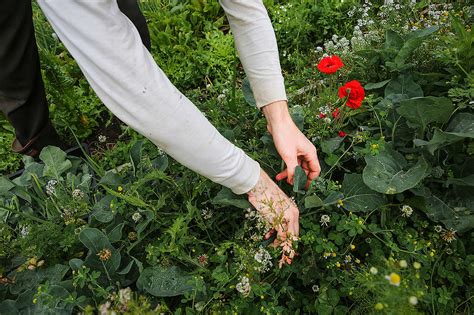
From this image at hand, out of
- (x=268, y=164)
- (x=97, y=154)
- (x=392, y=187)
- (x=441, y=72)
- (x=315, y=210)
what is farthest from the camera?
(x=97, y=154)

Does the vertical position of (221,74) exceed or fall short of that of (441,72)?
it falls short

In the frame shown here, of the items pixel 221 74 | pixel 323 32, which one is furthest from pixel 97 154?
pixel 323 32

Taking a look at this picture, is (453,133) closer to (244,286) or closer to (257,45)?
(257,45)

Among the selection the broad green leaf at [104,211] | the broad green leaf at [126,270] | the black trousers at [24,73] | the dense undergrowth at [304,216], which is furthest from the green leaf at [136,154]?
the black trousers at [24,73]

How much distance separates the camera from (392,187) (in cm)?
141

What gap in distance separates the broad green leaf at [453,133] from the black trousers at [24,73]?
137 centimetres

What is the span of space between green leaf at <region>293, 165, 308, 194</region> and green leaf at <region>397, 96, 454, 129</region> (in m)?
0.40

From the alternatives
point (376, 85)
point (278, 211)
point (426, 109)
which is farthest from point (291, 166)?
point (376, 85)

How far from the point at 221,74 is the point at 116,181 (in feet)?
3.49

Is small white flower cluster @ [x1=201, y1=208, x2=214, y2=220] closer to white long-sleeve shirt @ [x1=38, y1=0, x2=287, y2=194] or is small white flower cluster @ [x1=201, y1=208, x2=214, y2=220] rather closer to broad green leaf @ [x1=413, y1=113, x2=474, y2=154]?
white long-sleeve shirt @ [x1=38, y1=0, x2=287, y2=194]

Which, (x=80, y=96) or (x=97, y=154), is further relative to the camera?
(x=80, y=96)

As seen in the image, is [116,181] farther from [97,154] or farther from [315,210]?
[315,210]

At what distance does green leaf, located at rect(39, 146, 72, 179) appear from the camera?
1.89m

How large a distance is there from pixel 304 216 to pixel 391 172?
333 millimetres
